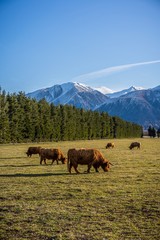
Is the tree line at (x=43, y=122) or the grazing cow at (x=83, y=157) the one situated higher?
the tree line at (x=43, y=122)

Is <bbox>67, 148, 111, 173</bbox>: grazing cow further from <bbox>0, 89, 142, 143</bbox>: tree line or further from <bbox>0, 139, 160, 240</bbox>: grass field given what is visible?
<bbox>0, 89, 142, 143</bbox>: tree line

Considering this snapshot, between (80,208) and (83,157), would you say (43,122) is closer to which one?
(83,157)

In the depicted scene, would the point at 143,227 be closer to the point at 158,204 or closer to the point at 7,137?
the point at 158,204

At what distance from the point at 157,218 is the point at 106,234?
2.49 metres

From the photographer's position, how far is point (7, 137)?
84.0 metres

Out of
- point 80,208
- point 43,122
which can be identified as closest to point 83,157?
point 80,208

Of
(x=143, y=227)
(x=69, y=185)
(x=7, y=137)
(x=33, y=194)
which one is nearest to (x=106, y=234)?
(x=143, y=227)

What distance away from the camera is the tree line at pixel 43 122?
280 feet

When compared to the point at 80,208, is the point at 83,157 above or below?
above

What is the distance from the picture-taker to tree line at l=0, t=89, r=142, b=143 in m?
85.4

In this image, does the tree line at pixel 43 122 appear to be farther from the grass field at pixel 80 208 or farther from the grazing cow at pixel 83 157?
the grass field at pixel 80 208

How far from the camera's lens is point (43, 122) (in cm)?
9862

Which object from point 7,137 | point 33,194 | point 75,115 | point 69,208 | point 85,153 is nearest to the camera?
point 69,208

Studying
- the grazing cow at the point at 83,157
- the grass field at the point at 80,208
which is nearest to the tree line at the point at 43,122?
the grazing cow at the point at 83,157
